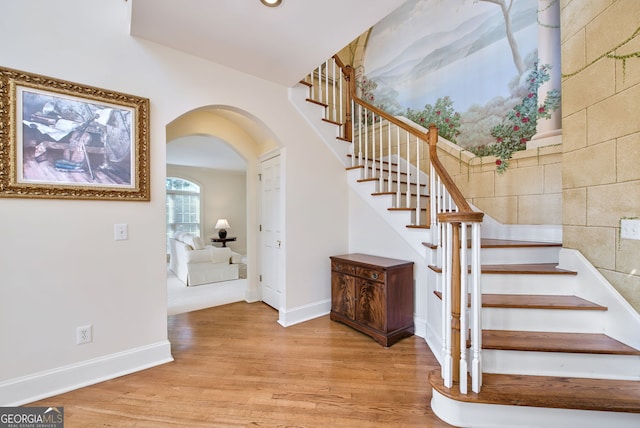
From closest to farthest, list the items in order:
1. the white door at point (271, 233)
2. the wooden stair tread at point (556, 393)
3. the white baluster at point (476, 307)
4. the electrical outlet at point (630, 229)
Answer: the wooden stair tread at point (556, 393)
the white baluster at point (476, 307)
the electrical outlet at point (630, 229)
the white door at point (271, 233)

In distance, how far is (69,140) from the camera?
5.99ft

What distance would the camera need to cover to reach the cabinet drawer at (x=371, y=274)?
2462 mm

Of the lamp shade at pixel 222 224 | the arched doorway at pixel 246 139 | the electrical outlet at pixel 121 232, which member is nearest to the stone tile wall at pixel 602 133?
the arched doorway at pixel 246 139

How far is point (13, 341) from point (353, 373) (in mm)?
2271

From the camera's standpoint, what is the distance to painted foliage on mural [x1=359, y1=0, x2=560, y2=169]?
8.84ft

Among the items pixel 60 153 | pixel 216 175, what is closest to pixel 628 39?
pixel 60 153

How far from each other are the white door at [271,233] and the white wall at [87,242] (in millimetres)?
1028

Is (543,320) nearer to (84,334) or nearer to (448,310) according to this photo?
(448,310)

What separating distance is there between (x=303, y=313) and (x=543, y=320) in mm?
2145

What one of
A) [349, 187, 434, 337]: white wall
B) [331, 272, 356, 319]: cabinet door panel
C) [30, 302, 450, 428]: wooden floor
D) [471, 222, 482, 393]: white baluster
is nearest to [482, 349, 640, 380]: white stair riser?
[471, 222, 482, 393]: white baluster

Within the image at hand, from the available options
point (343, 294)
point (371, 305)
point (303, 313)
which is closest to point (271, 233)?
point (303, 313)

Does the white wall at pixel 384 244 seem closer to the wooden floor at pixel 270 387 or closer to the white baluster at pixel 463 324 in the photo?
the wooden floor at pixel 270 387

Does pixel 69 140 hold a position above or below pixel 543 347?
above

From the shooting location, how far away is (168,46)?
2.21 m
